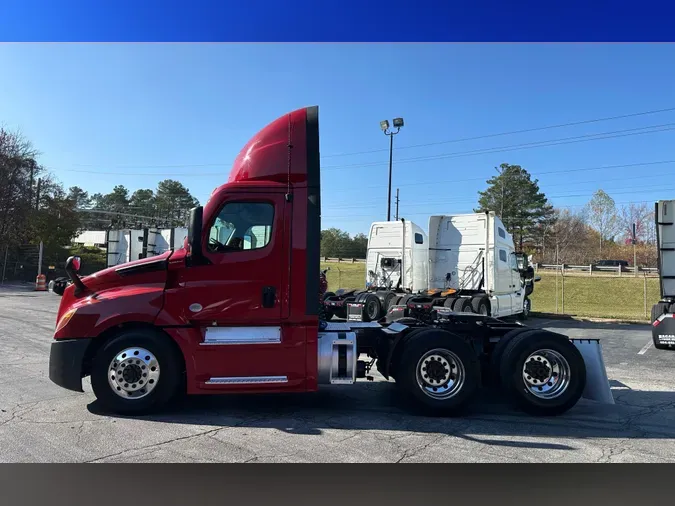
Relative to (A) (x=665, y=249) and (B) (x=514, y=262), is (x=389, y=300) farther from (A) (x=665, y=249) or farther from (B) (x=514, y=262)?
(A) (x=665, y=249)

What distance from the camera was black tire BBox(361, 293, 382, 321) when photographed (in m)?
15.1

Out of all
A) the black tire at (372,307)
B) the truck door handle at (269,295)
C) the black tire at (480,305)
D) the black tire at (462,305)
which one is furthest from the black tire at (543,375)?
the black tire at (372,307)

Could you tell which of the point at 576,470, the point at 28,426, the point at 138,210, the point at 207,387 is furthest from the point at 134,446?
the point at 138,210

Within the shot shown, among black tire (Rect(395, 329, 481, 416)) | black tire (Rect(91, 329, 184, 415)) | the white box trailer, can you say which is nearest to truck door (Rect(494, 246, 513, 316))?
the white box trailer

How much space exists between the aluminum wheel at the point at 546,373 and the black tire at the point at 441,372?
2.16 feet

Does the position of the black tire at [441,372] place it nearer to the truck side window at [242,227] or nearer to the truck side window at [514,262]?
the truck side window at [242,227]

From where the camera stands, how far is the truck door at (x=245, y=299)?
18.1 ft

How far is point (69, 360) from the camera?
218 inches

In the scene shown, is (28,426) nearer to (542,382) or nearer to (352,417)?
(352,417)

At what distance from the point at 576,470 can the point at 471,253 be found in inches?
449

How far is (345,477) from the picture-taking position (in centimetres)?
414

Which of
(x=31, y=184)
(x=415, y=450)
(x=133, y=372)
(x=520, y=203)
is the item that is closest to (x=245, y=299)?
(x=133, y=372)

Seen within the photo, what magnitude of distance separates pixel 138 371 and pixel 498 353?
423cm

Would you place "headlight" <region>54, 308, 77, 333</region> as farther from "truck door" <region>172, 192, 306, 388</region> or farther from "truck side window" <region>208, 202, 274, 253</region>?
"truck side window" <region>208, 202, 274, 253</region>
